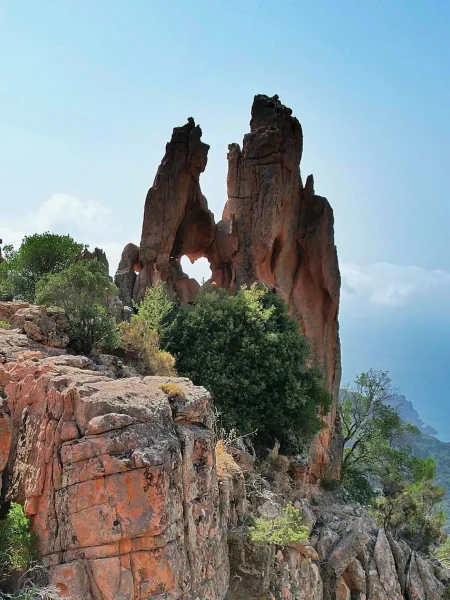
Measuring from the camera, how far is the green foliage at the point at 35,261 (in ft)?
75.8

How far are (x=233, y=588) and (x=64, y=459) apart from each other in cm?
569

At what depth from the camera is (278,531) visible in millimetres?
11719

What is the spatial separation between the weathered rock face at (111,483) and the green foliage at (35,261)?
1375cm

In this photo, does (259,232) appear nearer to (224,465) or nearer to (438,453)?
(224,465)

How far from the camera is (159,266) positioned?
28.9 meters

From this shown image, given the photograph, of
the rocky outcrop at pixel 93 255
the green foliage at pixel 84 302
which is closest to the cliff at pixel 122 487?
the green foliage at pixel 84 302

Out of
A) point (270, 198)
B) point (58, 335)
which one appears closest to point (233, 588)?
point (58, 335)

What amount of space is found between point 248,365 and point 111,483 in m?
12.5

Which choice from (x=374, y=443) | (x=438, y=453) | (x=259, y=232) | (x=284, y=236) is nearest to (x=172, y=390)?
(x=259, y=232)

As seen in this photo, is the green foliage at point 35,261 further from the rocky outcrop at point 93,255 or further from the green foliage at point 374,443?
the green foliage at point 374,443

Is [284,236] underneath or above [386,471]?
above

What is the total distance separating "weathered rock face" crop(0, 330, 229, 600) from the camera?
Result: 839cm

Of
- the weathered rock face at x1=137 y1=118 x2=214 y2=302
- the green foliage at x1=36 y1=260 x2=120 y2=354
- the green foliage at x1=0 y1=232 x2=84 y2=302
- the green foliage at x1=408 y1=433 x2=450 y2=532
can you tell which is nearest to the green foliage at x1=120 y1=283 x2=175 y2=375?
the green foliage at x1=36 y1=260 x2=120 y2=354

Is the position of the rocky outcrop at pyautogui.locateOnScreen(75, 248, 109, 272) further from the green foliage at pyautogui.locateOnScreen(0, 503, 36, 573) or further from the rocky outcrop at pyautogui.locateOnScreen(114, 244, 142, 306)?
the green foliage at pyautogui.locateOnScreen(0, 503, 36, 573)
